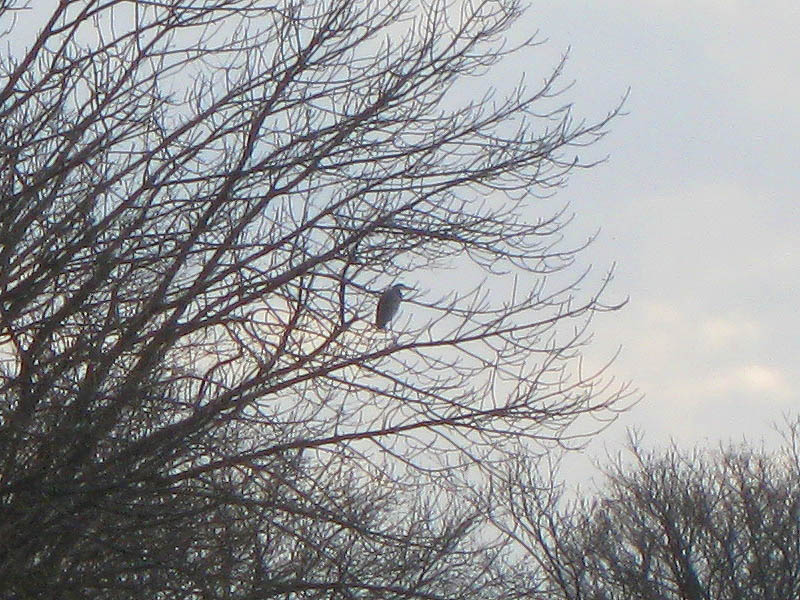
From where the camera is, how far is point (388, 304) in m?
8.77

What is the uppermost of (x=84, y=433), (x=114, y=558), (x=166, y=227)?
(x=166, y=227)

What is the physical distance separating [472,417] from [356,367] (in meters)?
0.82

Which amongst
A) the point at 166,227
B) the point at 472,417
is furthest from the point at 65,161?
the point at 472,417

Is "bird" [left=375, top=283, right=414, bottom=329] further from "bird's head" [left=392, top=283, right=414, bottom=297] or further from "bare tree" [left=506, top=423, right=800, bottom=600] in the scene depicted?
"bare tree" [left=506, top=423, right=800, bottom=600]

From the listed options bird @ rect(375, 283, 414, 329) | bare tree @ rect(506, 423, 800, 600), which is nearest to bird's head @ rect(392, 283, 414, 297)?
bird @ rect(375, 283, 414, 329)

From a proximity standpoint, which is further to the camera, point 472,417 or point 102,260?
point 472,417

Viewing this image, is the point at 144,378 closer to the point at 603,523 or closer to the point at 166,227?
the point at 166,227

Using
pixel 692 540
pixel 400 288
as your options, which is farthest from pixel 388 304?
pixel 692 540

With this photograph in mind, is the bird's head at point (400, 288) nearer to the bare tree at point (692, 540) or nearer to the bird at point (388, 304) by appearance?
the bird at point (388, 304)

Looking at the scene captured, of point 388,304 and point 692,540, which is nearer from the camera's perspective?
point 388,304

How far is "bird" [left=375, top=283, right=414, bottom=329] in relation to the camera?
8688mm

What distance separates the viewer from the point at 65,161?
848 cm

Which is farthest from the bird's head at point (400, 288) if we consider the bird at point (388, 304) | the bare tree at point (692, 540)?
the bare tree at point (692, 540)

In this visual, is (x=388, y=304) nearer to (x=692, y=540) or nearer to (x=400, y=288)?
(x=400, y=288)
